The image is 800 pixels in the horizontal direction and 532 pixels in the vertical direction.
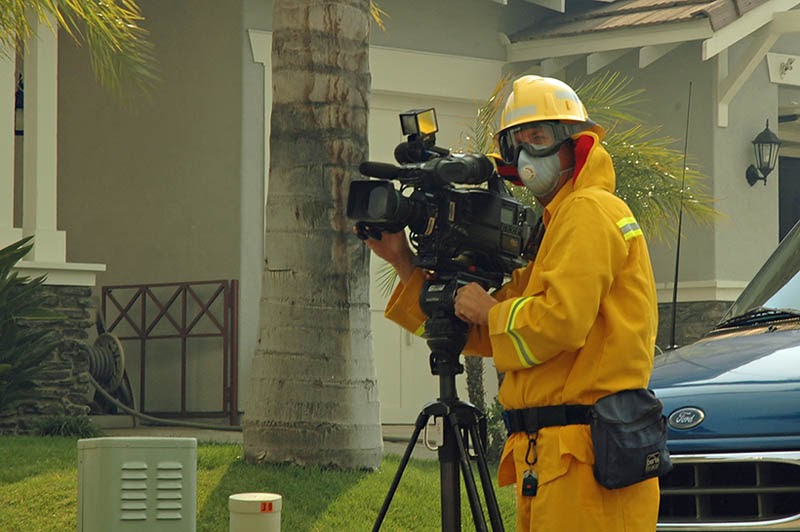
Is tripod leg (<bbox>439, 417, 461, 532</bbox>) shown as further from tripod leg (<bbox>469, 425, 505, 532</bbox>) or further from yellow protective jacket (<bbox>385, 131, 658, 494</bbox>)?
yellow protective jacket (<bbox>385, 131, 658, 494</bbox>)

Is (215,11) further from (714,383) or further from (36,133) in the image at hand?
(714,383)

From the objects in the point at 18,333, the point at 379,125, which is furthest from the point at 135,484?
the point at 379,125

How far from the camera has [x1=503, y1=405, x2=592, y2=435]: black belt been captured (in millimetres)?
4188

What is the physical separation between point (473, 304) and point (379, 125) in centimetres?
1004

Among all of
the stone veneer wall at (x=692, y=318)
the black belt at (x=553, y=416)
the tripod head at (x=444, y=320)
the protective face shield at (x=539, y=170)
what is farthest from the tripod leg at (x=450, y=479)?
the stone veneer wall at (x=692, y=318)

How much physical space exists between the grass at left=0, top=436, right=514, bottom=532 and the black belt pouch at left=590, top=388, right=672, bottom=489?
3.51 metres

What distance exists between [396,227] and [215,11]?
9837mm

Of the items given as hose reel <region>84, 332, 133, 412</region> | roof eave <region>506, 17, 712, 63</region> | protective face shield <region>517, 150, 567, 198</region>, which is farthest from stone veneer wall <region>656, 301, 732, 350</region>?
protective face shield <region>517, 150, 567, 198</region>

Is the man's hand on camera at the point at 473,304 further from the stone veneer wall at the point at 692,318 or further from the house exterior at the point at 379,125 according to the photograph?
the stone veneer wall at the point at 692,318

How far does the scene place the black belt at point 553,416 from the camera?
419 centimetres

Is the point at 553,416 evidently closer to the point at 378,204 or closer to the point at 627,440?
the point at 627,440

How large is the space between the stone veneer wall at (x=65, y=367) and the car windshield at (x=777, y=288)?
6.84m

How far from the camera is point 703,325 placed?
14.8 meters

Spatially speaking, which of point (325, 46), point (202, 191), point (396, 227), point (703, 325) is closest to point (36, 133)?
point (202, 191)
